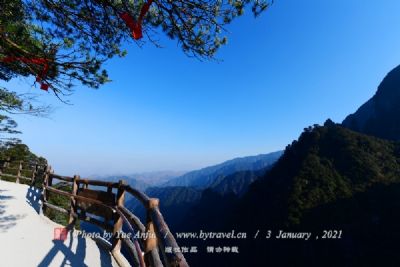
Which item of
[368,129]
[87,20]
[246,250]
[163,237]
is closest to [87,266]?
[163,237]

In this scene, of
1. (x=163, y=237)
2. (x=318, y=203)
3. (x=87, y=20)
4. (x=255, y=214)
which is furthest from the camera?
(x=255, y=214)

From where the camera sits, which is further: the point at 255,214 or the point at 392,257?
the point at 255,214

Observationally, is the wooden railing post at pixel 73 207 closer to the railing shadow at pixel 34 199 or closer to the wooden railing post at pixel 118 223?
the wooden railing post at pixel 118 223

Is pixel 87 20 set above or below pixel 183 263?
above

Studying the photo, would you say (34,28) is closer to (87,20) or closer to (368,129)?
(87,20)

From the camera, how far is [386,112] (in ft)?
370

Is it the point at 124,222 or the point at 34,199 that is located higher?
the point at 34,199

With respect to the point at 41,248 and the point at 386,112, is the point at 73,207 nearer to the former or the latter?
the point at 41,248

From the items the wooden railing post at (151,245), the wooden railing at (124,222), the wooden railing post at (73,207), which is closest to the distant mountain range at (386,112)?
the wooden railing post at (73,207)

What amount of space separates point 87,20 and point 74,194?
4072mm

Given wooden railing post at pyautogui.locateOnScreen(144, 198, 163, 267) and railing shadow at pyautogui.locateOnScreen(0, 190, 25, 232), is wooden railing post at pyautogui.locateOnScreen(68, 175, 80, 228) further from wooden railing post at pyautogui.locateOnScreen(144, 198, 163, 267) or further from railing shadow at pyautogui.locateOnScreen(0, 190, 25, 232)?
wooden railing post at pyautogui.locateOnScreen(144, 198, 163, 267)

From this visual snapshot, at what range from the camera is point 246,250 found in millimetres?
71062

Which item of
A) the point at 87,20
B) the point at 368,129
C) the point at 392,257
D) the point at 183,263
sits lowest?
the point at 392,257

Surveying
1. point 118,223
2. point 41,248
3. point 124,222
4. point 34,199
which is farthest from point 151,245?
point 34,199
